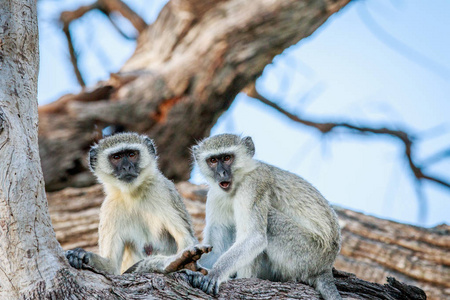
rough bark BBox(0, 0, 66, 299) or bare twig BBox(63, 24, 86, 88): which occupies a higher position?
bare twig BBox(63, 24, 86, 88)

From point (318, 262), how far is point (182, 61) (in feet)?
17.3

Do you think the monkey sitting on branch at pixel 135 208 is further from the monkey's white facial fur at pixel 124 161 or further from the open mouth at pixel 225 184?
the open mouth at pixel 225 184

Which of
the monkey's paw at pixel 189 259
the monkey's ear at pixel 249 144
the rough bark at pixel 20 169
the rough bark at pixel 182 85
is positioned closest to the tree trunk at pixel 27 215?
the rough bark at pixel 20 169

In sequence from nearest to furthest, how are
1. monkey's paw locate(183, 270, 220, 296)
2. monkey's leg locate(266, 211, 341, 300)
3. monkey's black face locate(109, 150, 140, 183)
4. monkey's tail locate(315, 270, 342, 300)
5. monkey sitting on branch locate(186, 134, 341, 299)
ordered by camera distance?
monkey's paw locate(183, 270, 220, 296) < monkey's tail locate(315, 270, 342, 300) < monkey sitting on branch locate(186, 134, 341, 299) < monkey's leg locate(266, 211, 341, 300) < monkey's black face locate(109, 150, 140, 183)

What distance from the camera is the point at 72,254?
4625 mm

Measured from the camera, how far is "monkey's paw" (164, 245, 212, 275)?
4.59m

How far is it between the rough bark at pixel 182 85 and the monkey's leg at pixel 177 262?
4844mm

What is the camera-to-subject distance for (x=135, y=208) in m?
5.97

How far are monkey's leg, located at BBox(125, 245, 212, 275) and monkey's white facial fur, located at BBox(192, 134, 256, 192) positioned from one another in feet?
4.23

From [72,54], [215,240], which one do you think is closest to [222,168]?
[215,240]

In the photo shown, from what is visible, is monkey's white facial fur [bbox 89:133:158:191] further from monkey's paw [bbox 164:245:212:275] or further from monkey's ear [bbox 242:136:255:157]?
monkey's paw [bbox 164:245:212:275]

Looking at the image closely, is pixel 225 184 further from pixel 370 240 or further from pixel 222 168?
pixel 370 240

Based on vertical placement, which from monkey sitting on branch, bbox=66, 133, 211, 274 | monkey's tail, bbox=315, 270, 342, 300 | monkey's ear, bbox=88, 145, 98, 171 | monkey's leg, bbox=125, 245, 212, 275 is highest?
monkey's ear, bbox=88, 145, 98, 171

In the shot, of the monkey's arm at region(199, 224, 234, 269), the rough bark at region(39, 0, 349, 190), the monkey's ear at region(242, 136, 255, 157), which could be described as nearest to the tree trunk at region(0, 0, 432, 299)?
the monkey's arm at region(199, 224, 234, 269)
